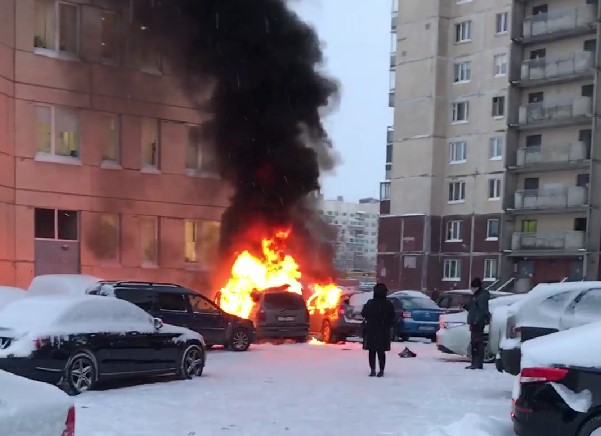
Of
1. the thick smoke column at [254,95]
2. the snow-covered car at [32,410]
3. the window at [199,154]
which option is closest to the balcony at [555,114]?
the thick smoke column at [254,95]

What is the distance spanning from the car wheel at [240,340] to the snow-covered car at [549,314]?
771 cm

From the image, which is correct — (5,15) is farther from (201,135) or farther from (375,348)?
(375,348)

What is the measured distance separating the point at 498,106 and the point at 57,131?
28.8 metres

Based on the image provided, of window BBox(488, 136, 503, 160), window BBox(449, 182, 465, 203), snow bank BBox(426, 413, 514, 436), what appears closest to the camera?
snow bank BBox(426, 413, 514, 436)

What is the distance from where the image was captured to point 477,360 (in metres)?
13.7

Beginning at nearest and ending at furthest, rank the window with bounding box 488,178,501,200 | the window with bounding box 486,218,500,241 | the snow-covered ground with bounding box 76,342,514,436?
the snow-covered ground with bounding box 76,342,514,436
the window with bounding box 486,218,500,241
the window with bounding box 488,178,501,200

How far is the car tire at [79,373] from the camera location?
9820 millimetres

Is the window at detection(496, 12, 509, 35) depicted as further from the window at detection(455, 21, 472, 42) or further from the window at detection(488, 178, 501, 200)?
the window at detection(488, 178, 501, 200)

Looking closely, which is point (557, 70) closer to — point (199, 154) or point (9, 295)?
point (199, 154)

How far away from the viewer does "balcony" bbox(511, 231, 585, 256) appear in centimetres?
3666

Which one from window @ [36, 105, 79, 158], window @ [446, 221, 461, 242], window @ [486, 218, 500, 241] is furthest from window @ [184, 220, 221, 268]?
window @ [446, 221, 461, 242]

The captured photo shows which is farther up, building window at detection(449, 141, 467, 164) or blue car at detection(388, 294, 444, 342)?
building window at detection(449, 141, 467, 164)

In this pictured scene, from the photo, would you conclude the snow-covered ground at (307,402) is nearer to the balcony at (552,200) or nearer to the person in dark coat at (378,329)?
the person in dark coat at (378,329)

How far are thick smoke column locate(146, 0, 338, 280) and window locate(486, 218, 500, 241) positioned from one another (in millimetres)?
20489
